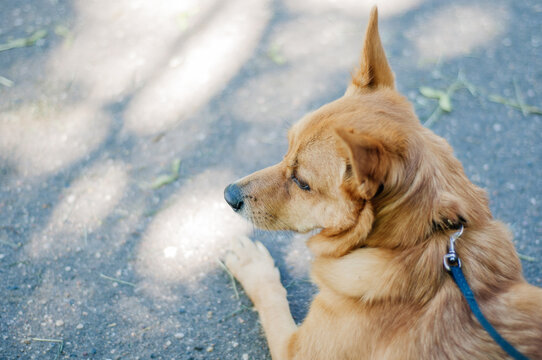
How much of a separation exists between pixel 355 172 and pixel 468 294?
76 centimetres

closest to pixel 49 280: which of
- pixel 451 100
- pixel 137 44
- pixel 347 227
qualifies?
pixel 347 227

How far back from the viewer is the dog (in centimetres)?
190

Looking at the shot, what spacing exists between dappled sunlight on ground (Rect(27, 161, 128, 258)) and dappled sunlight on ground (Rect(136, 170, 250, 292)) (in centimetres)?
48

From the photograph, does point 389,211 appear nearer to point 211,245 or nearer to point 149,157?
point 211,245

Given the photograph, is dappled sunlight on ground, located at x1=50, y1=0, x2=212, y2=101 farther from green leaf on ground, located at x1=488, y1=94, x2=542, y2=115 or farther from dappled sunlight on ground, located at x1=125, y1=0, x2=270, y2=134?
green leaf on ground, located at x1=488, y1=94, x2=542, y2=115

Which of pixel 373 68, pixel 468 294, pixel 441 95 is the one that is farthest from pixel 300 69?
pixel 468 294

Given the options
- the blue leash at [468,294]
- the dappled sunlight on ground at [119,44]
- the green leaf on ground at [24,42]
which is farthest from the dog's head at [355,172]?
the green leaf on ground at [24,42]

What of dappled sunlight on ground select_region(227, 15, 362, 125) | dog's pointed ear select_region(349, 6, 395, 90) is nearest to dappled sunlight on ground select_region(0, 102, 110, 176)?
dappled sunlight on ground select_region(227, 15, 362, 125)

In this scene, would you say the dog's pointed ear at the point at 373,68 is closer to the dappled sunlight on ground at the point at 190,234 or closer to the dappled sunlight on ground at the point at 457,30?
the dappled sunlight on ground at the point at 190,234

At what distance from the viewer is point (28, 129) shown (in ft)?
13.6

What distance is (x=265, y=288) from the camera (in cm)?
310

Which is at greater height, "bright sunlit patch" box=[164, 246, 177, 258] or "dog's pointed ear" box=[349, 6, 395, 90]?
"dog's pointed ear" box=[349, 6, 395, 90]

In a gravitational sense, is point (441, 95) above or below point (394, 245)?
below

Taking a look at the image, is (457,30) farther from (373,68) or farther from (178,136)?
(178,136)
